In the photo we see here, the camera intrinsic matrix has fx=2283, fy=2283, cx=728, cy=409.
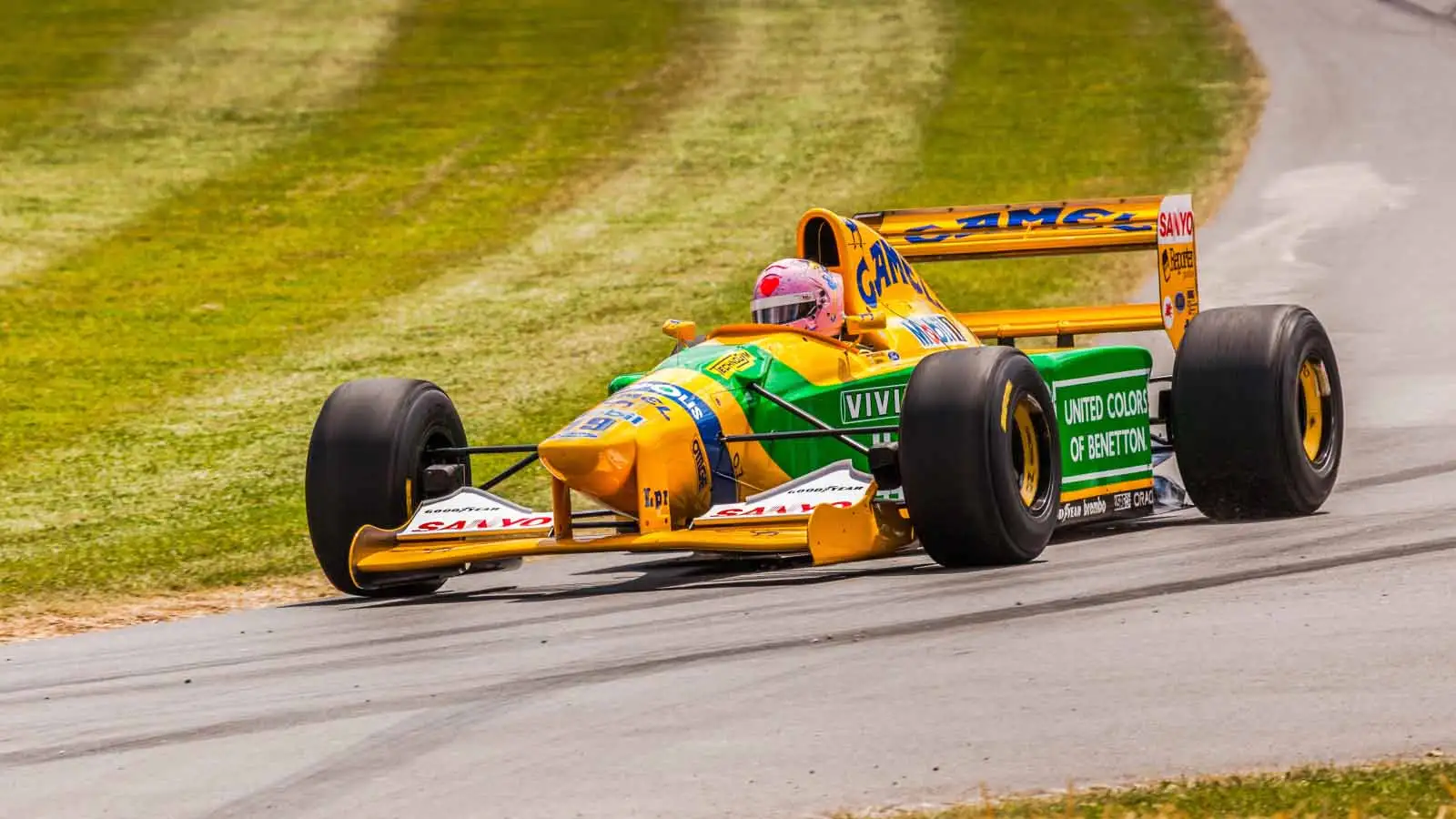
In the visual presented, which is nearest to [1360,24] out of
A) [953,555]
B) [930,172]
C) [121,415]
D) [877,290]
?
[930,172]

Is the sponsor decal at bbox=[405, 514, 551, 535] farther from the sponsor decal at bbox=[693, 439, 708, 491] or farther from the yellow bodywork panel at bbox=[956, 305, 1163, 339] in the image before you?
the yellow bodywork panel at bbox=[956, 305, 1163, 339]

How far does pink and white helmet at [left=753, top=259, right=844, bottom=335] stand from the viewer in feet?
38.4

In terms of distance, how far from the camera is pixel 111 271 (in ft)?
83.5

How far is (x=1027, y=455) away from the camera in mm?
10664

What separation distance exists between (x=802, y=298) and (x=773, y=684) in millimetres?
4600

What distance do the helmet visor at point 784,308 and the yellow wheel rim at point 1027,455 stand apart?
1.56 m

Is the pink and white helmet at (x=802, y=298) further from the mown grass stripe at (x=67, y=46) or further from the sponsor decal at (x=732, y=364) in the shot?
the mown grass stripe at (x=67, y=46)

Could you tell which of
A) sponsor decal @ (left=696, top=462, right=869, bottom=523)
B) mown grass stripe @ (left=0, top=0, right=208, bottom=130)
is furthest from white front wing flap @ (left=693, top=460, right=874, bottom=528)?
mown grass stripe @ (left=0, top=0, right=208, bottom=130)

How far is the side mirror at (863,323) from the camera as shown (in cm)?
1173

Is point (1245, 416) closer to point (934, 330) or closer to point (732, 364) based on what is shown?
point (934, 330)

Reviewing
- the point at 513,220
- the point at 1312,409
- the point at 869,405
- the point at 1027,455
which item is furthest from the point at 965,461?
the point at 513,220

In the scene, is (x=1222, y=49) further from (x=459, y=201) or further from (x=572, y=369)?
(x=572, y=369)

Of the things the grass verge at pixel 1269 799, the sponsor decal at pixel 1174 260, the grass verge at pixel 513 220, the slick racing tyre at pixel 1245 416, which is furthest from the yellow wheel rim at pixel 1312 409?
the grass verge at pixel 1269 799

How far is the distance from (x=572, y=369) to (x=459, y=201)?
9.56 metres
